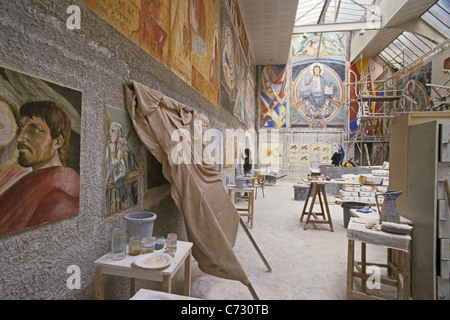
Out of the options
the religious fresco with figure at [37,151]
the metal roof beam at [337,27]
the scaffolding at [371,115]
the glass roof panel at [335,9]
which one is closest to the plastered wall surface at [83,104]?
the religious fresco with figure at [37,151]

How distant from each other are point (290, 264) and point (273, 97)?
496 inches

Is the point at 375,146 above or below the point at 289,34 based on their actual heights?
below

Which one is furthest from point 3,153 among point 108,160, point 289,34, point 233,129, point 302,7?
point 302,7

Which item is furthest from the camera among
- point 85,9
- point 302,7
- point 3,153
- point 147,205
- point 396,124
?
point 302,7

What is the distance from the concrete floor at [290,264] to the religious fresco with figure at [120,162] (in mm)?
1355

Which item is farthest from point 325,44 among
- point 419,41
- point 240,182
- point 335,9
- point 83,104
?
point 83,104

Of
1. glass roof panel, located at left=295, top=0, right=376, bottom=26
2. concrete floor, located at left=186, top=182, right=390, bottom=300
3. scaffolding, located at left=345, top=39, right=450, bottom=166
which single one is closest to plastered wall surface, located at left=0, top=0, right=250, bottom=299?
concrete floor, located at left=186, top=182, right=390, bottom=300

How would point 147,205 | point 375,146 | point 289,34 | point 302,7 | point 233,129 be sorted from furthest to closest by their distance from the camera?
1. point 375,146
2. point 302,7
3. point 289,34
4. point 233,129
5. point 147,205

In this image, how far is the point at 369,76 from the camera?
14398mm

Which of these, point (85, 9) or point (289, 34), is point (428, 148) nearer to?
point (85, 9)

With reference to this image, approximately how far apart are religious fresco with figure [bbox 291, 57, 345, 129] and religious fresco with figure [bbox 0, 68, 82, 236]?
14.5 m

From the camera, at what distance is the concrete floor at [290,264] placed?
2.69 meters

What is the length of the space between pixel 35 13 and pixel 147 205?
1.71 metres

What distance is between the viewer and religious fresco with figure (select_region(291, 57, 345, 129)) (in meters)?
14.5
